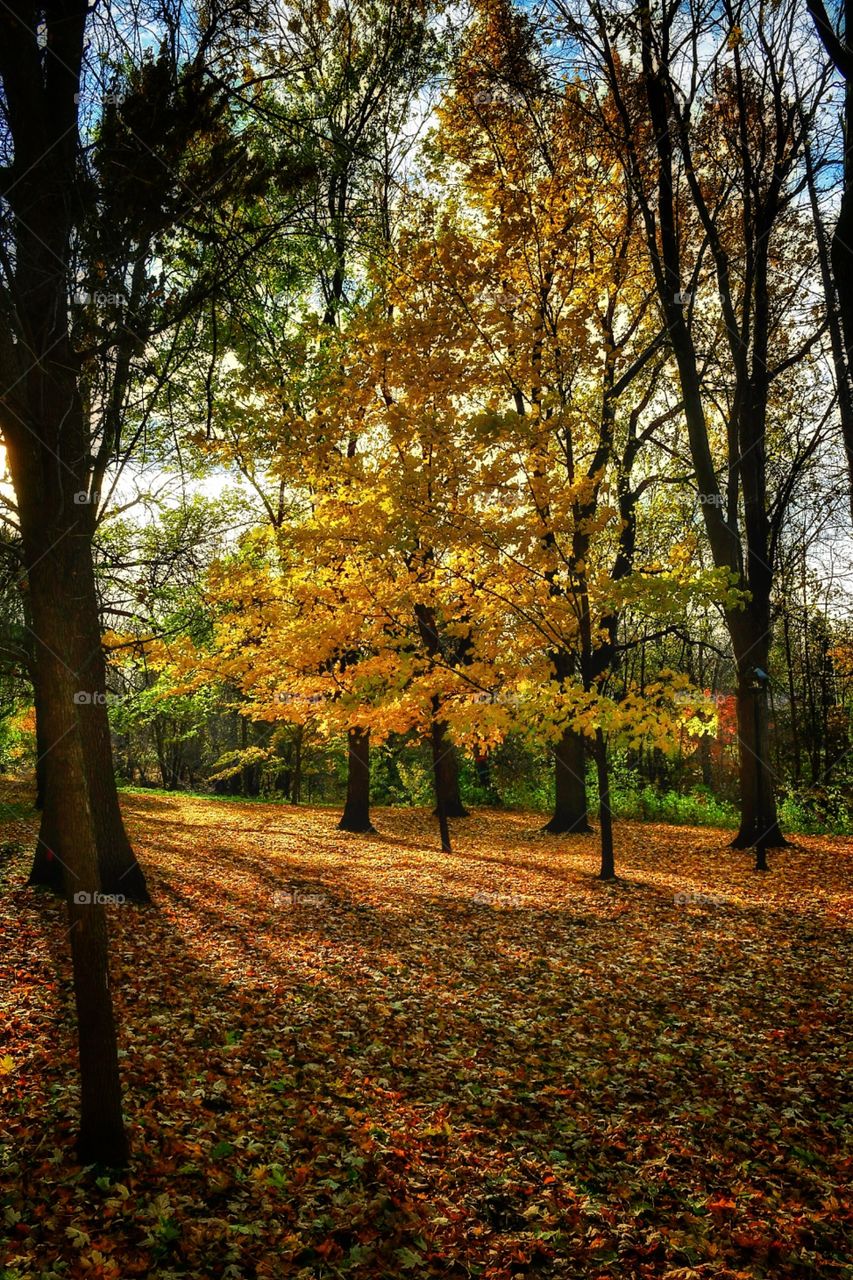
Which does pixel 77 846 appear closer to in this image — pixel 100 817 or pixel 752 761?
pixel 100 817

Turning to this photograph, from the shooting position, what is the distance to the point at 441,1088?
15.2ft

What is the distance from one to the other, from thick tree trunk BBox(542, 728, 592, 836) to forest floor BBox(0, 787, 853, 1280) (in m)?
6.60

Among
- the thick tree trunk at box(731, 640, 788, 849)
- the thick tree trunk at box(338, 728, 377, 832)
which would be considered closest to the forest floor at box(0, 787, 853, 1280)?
the thick tree trunk at box(731, 640, 788, 849)

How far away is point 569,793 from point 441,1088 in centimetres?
1172

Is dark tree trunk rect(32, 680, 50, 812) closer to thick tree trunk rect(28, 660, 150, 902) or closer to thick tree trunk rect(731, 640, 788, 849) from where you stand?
thick tree trunk rect(28, 660, 150, 902)

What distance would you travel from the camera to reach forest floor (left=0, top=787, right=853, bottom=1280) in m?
3.22

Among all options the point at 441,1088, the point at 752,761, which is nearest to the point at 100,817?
the point at 441,1088

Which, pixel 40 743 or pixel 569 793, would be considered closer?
pixel 40 743

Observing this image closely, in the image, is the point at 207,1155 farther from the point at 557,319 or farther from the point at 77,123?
the point at 557,319

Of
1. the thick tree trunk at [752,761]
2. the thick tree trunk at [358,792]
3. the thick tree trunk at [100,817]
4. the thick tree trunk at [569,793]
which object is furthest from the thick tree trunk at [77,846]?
the thick tree trunk at [569,793]

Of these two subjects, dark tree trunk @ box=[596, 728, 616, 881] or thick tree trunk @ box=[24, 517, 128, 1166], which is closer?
thick tree trunk @ box=[24, 517, 128, 1166]

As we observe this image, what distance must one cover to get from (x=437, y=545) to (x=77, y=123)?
622 centimetres

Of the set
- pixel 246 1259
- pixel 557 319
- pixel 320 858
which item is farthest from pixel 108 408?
pixel 320 858

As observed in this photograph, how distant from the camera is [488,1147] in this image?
4.01 meters
